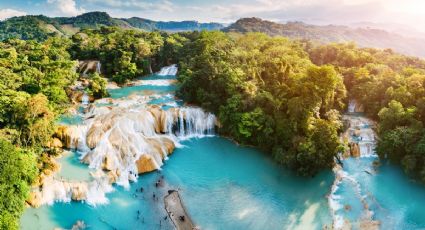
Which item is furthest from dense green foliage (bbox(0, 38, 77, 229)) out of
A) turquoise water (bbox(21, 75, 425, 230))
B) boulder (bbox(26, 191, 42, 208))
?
turquoise water (bbox(21, 75, 425, 230))

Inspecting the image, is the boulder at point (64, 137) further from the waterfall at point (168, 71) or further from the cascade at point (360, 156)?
the waterfall at point (168, 71)

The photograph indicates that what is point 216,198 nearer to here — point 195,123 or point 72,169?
point 72,169

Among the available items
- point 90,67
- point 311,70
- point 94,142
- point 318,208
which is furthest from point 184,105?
point 90,67

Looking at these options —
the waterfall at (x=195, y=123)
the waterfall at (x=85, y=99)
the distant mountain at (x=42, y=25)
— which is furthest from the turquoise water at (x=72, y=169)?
the distant mountain at (x=42, y=25)

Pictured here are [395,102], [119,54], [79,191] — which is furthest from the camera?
[119,54]

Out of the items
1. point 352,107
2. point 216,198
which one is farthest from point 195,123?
point 352,107

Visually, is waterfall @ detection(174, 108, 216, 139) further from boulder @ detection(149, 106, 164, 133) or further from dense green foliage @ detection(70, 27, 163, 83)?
dense green foliage @ detection(70, 27, 163, 83)
